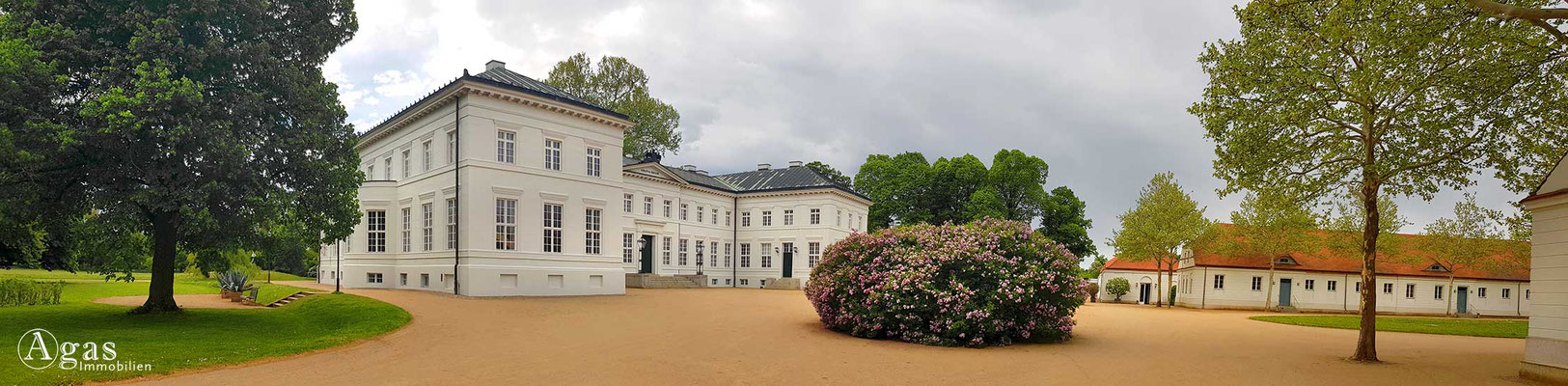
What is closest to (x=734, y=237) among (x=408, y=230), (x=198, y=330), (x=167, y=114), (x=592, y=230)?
(x=592, y=230)

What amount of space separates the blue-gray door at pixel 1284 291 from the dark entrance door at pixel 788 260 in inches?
991

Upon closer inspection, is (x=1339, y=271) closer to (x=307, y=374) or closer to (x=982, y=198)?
(x=982, y=198)

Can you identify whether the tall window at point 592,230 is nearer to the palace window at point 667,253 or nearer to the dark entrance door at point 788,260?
the palace window at point 667,253

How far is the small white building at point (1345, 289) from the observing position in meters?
37.4

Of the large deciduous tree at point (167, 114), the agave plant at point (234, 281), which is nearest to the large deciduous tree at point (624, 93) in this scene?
the agave plant at point (234, 281)

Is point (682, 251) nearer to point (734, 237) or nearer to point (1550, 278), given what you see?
point (734, 237)

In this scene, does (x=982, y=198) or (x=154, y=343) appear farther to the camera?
(x=982, y=198)

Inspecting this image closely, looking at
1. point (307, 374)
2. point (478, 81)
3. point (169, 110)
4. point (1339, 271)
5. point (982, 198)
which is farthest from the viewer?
point (982, 198)

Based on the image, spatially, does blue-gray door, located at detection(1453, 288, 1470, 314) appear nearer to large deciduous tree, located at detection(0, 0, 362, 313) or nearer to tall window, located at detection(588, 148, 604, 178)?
tall window, located at detection(588, 148, 604, 178)

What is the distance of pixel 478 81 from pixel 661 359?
1483 cm

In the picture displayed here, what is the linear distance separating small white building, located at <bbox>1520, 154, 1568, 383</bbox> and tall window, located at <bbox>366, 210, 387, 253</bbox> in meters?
30.0

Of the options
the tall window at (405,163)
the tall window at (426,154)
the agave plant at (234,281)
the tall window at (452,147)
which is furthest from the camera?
the tall window at (405,163)

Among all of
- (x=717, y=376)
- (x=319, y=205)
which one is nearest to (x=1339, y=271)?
(x=717, y=376)

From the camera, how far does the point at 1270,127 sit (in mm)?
13148
